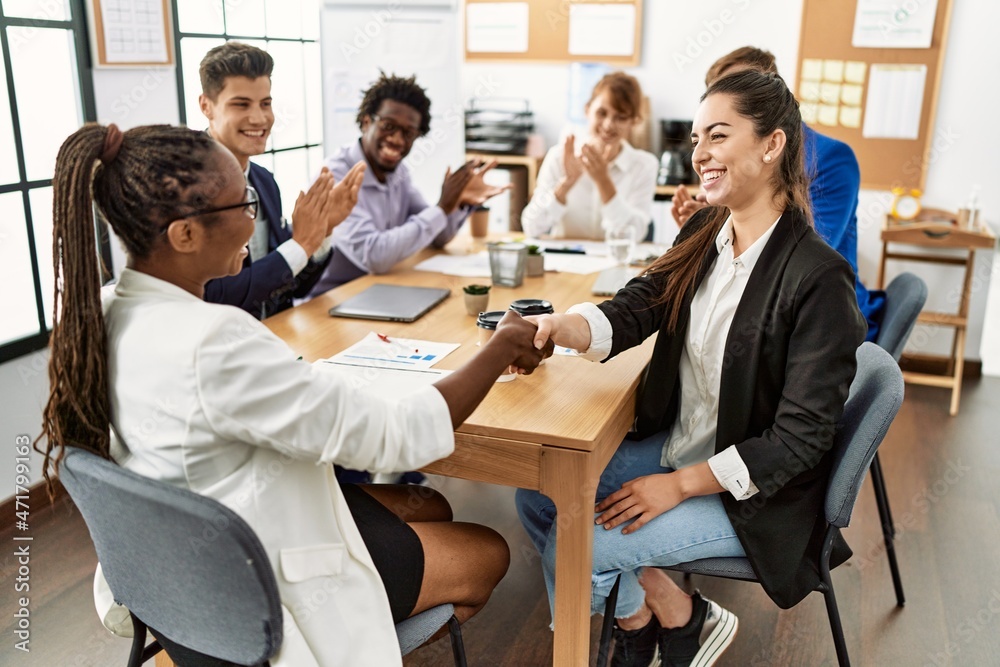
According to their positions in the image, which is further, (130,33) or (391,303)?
(130,33)

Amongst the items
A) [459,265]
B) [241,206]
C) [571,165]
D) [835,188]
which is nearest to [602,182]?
[571,165]

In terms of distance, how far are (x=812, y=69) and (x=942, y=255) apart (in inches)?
43.4

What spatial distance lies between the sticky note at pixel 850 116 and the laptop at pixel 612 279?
208 cm

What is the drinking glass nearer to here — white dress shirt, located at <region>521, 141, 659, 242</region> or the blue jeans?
white dress shirt, located at <region>521, 141, 659, 242</region>

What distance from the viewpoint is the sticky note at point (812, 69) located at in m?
4.21

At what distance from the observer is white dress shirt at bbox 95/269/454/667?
3.50ft

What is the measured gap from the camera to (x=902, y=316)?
2125 millimetres

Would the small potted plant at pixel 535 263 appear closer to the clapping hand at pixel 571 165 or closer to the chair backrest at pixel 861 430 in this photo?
the clapping hand at pixel 571 165

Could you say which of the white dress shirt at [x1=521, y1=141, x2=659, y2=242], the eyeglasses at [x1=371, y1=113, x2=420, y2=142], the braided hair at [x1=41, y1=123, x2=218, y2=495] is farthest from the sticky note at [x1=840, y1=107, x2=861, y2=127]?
the braided hair at [x1=41, y1=123, x2=218, y2=495]

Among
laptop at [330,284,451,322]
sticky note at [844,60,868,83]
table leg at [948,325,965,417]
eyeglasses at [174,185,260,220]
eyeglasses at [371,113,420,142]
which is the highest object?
sticky note at [844,60,868,83]

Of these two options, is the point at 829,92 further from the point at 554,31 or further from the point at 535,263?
the point at 535,263

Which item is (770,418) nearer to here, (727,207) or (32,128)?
(727,207)

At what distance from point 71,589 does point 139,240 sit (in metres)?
1.56

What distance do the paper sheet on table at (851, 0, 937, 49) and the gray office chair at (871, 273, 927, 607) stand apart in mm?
2171
